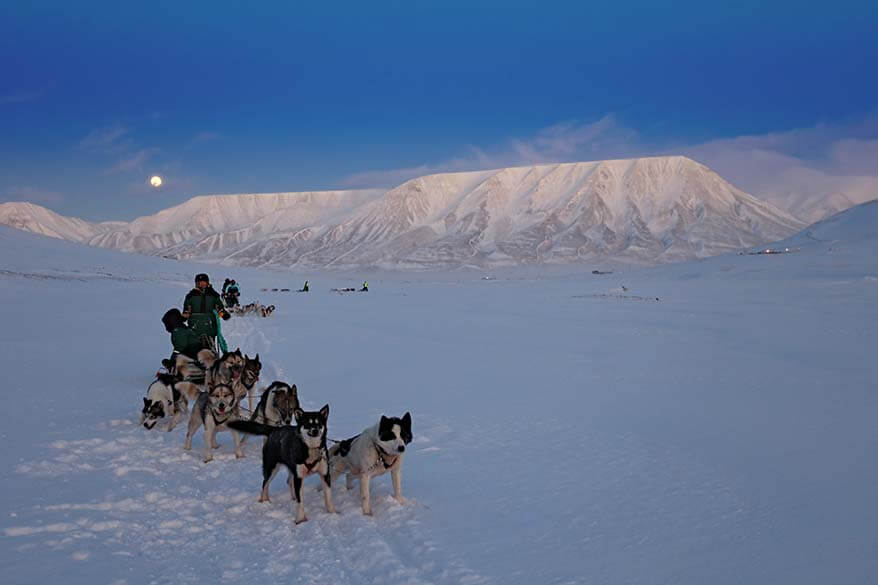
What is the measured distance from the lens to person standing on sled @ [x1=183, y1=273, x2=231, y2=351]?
1127 centimetres

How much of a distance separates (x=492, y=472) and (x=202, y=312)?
6.68m

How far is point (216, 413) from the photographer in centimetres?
766

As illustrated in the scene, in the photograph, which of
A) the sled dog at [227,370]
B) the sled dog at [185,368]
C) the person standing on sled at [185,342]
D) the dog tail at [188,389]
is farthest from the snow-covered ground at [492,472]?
the person standing on sled at [185,342]

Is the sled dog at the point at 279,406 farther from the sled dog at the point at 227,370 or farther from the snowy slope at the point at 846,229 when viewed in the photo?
the snowy slope at the point at 846,229

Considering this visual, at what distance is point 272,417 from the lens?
7.48 m

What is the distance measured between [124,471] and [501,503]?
4.37m

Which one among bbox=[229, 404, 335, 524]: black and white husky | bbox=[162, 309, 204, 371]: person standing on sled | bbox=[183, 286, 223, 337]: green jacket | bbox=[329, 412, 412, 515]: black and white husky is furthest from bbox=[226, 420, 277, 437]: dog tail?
bbox=[183, 286, 223, 337]: green jacket

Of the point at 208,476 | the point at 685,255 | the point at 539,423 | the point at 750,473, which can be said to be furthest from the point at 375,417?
the point at 685,255

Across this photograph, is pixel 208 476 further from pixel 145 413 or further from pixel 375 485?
pixel 145 413

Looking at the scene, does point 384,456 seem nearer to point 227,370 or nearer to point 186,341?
point 227,370

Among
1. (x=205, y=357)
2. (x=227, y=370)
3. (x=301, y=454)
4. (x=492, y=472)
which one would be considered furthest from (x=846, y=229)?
(x=301, y=454)

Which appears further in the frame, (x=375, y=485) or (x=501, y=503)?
(x=375, y=485)

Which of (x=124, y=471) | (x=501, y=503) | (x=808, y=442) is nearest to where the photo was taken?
(x=501, y=503)

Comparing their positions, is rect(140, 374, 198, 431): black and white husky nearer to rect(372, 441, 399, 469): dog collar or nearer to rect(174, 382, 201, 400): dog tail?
rect(174, 382, 201, 400): dog tail
